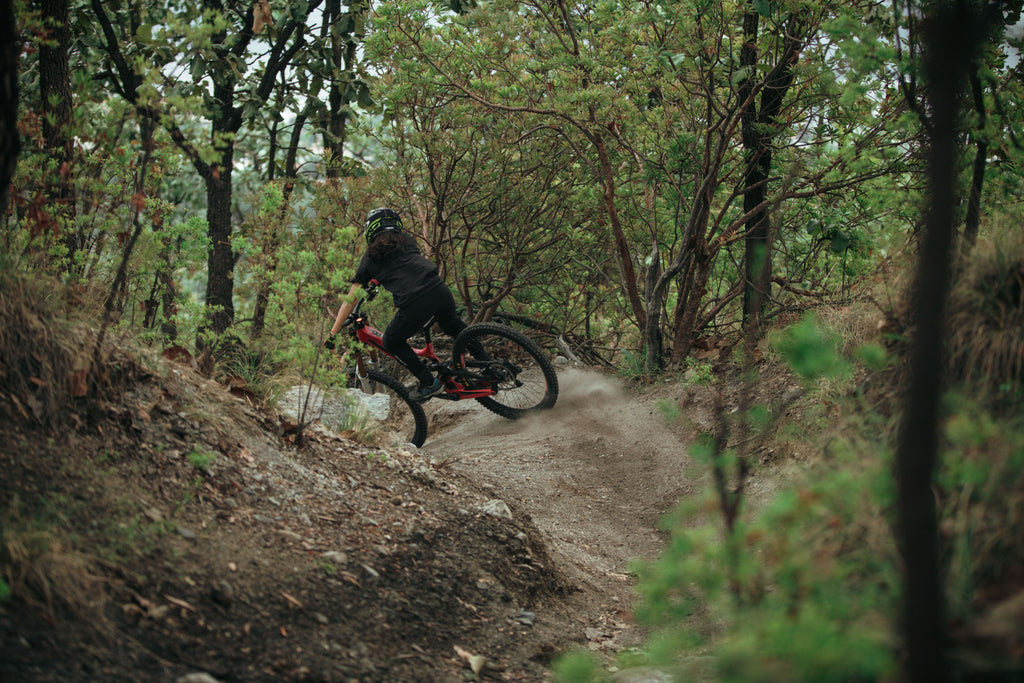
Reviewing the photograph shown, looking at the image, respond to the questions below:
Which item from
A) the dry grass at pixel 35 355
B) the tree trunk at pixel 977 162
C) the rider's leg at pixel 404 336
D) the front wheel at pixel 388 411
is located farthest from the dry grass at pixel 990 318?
the rider's leg at pixel 404 336

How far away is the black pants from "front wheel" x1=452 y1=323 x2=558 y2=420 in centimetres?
23

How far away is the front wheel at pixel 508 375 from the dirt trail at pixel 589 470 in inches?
7.6

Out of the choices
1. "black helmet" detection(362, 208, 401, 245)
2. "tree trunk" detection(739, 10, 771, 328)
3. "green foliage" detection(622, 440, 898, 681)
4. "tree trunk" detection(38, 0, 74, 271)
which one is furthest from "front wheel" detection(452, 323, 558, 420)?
"green foliage" detection(622, 440, 898, 681)

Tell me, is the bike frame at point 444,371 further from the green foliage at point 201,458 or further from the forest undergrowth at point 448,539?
the green foliage at point 201,458

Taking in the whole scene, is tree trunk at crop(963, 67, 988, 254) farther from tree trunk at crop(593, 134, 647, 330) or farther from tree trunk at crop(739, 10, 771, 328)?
tree trunk at crop(593, 134, 647, 330)

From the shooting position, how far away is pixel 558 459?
6.86 m

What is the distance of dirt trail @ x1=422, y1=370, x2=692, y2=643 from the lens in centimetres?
533

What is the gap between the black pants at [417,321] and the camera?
704 centimetres

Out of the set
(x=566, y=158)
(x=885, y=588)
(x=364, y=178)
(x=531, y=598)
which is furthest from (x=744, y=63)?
(x=885, y=588)

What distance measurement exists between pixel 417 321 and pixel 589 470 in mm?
2168

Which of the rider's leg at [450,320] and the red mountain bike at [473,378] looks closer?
the rider's leg at [450,320]

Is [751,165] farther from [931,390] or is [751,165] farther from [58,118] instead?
[931,390]

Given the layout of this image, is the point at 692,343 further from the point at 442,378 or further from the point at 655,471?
the point at 442,378

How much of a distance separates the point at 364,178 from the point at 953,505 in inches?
328
